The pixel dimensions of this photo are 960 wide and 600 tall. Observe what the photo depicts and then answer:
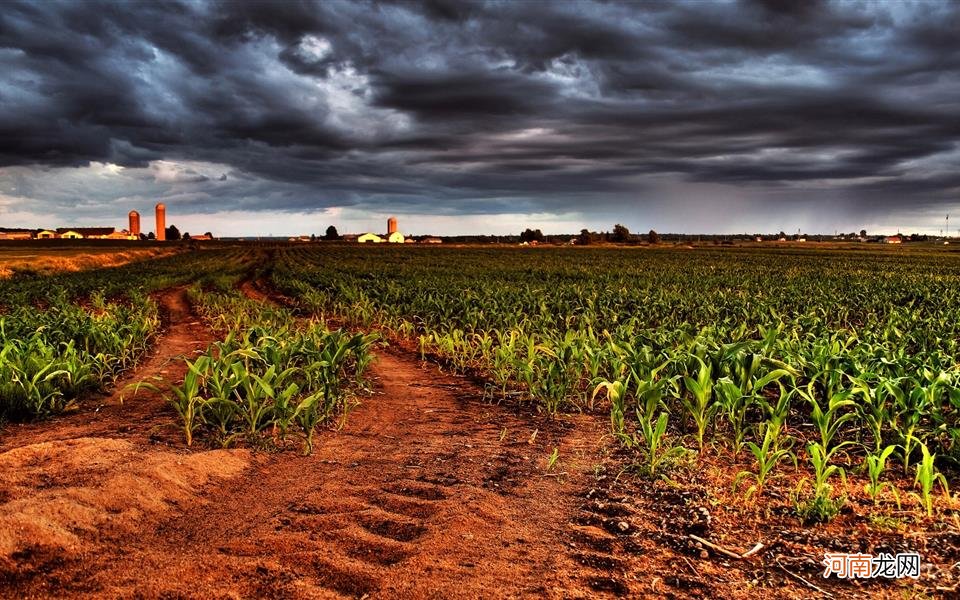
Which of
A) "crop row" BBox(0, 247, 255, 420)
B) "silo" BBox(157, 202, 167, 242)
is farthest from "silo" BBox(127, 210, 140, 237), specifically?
"crop row" BBox(0, 247, 255, 420)

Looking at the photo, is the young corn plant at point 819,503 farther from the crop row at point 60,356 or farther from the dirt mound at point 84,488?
the crop row at point 60,356

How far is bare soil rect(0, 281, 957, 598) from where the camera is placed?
3.01 metres

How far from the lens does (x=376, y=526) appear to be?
3.65 metres

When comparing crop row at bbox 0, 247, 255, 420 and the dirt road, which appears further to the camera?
crop row at bbox 0, 247, 255, 420

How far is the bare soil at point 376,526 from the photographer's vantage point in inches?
118

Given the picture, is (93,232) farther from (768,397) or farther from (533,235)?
(768,397)

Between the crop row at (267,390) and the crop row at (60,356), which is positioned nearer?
the crop row at (267,390)

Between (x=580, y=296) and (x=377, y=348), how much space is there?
788 centimetres

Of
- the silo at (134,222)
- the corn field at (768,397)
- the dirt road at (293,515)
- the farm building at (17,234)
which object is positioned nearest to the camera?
the dirt road at (293,515)

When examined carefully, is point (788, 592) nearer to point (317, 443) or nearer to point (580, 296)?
point (317, 443)

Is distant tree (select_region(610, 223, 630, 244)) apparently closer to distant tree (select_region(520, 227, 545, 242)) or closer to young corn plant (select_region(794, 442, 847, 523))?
distant tree (select_region(520, 227, 545, 242))

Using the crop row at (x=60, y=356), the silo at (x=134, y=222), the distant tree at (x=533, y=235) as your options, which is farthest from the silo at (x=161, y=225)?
the crop row at (x=60, y=356)

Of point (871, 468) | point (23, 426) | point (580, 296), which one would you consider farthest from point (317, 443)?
point (580, 296)

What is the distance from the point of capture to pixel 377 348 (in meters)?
11.8
